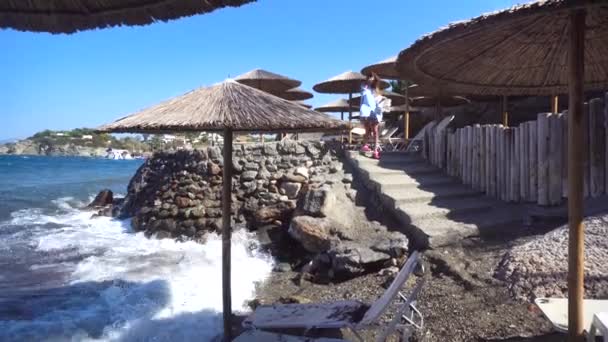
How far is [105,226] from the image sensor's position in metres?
11.5

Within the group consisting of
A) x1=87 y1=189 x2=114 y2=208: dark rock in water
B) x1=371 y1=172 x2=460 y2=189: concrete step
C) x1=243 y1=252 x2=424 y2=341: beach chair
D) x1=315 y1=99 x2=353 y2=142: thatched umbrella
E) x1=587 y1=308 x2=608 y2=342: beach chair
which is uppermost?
x1=315 y1=99 x2=353 y2=142: thatched umbrella

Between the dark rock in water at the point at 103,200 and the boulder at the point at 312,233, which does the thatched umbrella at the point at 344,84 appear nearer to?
the boulder at the point at 312,233

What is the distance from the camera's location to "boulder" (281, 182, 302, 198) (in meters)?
8.58

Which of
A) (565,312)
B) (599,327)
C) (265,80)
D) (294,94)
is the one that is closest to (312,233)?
(565,312)

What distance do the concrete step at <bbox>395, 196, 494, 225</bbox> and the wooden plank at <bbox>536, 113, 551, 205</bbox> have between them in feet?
2.80

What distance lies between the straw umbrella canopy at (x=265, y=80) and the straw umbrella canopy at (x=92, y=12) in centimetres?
939

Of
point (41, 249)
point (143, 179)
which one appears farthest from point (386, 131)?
point (41, 249)

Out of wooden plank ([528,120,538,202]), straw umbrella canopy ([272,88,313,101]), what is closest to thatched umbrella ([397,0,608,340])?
wooden plank ([528,120,538,202])

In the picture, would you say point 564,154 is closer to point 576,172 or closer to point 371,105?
point 576,172

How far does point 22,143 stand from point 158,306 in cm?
12166

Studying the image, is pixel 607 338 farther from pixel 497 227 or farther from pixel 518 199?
pixel 518 199

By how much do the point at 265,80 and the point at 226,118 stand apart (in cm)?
918

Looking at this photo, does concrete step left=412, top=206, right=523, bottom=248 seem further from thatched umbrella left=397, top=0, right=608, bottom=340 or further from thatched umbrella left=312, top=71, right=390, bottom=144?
thatched umbrella left=312, top=71, right=390, bottom=144

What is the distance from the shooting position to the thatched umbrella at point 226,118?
390 centimetres
